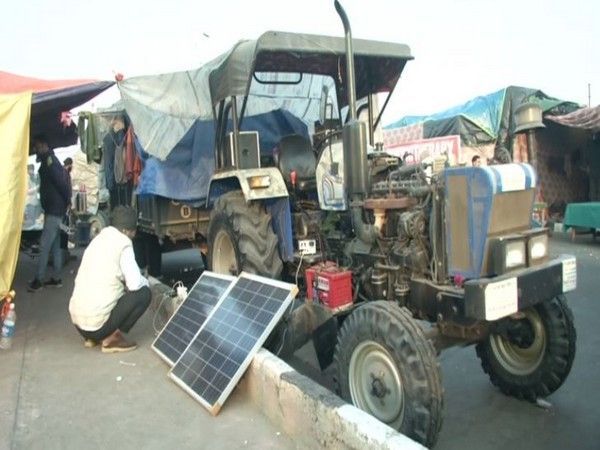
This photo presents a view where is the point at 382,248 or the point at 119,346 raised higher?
the point at 382,248

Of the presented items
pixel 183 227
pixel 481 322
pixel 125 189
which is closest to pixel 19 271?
pixel 125 189

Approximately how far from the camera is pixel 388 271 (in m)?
3.91

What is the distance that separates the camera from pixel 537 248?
3.40 meters

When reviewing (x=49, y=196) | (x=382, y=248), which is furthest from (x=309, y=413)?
(x=49, y=196)

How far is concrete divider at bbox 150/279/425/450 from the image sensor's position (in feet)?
8.08

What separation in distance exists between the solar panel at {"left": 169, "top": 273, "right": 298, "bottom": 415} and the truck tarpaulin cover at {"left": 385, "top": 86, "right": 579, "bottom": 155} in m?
12.3

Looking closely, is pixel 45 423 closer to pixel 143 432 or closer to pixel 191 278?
pixel 143 432

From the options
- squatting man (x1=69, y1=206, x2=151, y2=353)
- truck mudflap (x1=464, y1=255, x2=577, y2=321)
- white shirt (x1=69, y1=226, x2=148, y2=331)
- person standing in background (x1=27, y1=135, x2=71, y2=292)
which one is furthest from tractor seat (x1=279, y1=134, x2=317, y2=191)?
person standing in background (x1=27, y1=135, x2=71, y2=292)

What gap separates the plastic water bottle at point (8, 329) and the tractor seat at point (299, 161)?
2843 millimetres

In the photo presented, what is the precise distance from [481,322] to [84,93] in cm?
442

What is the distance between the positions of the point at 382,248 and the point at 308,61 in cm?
255

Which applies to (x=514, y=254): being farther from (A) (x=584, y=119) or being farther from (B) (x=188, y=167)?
(A) (x=584, y=119)

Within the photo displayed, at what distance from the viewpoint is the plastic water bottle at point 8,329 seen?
14.7 feet

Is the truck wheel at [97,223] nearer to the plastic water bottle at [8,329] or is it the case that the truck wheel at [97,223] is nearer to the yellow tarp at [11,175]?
the plastic water bottle at [8,329]
